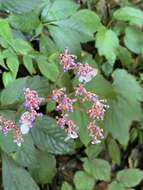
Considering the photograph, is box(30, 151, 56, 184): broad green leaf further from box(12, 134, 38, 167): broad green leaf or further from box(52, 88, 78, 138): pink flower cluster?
box(52, 88, 78, 138): pink flower cluster

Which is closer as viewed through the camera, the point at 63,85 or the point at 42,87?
the point at 42,87

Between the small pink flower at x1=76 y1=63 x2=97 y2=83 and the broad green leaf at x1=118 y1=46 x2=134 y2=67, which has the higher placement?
the small pink flower at x1=76 y1=63 x2=97 y2=83

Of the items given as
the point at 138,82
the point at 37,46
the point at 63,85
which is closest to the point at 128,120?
the point at 138,82

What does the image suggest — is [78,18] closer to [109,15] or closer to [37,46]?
[37,46]

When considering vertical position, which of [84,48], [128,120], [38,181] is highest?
[84,48]

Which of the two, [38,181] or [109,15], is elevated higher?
[109,15]

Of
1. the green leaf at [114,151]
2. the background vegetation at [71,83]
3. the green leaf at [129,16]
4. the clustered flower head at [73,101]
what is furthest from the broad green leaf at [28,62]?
the green leaf at [114,151]

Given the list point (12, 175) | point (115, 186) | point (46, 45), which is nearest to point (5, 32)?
point (46, 45)

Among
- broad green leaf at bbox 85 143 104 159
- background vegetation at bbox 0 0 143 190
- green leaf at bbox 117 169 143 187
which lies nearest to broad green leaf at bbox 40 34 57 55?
background vegetation at bbox 0 0 143 190
